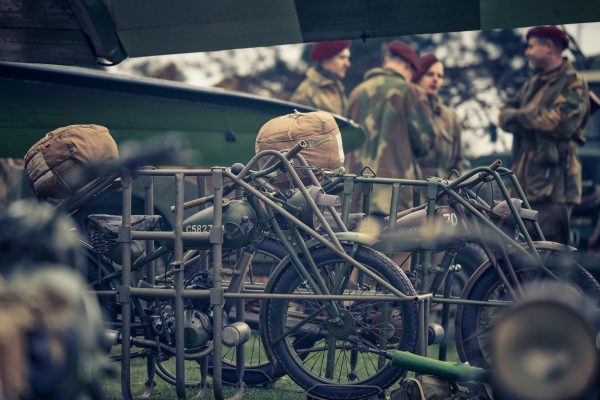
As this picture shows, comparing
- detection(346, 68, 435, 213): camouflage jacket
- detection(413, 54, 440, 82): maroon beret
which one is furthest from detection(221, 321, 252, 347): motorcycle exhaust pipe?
detection(413, 54, 440, 82): maroon beret

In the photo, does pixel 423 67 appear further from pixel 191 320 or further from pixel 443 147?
pixel 191 320

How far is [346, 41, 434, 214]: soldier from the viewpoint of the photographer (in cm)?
1018

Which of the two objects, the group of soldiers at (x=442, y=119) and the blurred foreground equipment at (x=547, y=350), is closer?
the blurred foreground equipment at (x=547, y=350)

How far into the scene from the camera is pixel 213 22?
789cm

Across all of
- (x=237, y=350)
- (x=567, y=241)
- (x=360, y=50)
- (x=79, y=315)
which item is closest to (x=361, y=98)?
(x=567, y=241)

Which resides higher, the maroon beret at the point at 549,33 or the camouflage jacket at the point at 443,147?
the maroon beret at the point at 549,33

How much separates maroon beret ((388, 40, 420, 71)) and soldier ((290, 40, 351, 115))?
0.44 metres

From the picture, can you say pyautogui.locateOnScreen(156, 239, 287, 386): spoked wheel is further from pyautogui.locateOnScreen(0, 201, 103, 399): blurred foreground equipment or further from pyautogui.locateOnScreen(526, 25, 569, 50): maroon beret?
pyautogui.locateOnScreen(526, 25, 569, 50): maroon beret

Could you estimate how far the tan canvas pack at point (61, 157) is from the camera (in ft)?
20.0

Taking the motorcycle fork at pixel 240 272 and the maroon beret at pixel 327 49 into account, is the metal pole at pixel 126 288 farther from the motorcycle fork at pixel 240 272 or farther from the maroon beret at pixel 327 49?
the maroon beret at pixel 327 49

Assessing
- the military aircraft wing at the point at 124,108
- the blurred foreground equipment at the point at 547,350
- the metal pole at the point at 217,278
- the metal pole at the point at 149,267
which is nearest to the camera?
the blurred foreground equipment at the point at 547,350

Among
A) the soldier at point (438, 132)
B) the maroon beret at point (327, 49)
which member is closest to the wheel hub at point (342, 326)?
the soldier at point (438, 132)

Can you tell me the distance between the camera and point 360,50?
21438 mm

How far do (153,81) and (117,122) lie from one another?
0.47 metres
